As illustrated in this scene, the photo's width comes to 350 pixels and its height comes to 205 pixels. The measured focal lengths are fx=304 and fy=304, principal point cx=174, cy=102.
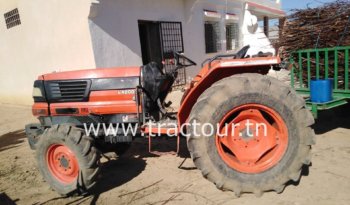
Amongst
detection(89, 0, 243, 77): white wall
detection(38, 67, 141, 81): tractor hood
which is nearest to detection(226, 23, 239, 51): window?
detection(89, 0, 243, 77): white wall

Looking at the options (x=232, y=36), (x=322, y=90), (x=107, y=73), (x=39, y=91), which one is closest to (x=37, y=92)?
(x=39, y=91)

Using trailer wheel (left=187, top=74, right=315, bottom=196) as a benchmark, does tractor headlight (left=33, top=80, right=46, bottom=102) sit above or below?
above

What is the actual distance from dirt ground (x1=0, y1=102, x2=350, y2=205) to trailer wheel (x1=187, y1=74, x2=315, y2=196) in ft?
0.70

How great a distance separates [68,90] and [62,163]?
0.89 meters

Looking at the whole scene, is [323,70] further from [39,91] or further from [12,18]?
[12,18]

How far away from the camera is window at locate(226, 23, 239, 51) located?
47.9 feet

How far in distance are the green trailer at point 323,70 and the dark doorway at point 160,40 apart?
5044 millimetres

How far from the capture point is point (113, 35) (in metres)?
7.86

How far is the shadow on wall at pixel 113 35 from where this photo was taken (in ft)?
24.2

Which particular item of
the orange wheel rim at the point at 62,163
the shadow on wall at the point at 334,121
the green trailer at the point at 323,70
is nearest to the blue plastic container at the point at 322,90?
the green trailer at the point at 323,70

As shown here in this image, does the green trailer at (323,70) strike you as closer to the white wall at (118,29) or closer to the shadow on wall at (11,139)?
the white wall at (118,29)

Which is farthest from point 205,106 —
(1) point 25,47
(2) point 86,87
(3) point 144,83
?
(1) point 25,47

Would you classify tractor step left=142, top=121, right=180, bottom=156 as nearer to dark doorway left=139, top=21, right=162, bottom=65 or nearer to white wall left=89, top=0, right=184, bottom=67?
white wall left=89, top=0, right=184, bottom=67

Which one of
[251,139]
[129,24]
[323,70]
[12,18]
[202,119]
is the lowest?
[251,139]
